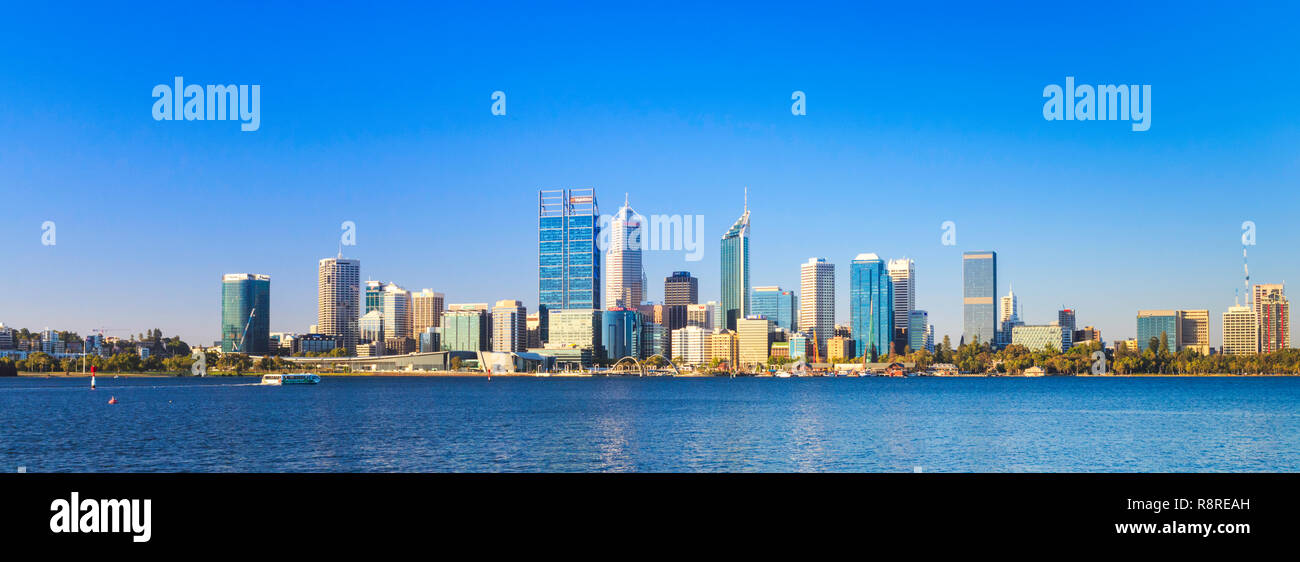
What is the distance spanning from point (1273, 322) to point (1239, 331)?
664 centimetres

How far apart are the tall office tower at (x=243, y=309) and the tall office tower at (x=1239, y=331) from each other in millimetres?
178863

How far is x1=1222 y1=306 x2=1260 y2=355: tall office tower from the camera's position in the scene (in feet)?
598

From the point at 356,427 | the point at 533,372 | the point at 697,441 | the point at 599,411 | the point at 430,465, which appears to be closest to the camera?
the point at 430,465

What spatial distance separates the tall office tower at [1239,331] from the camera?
598 feet

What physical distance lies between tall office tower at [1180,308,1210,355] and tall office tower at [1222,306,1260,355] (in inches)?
211

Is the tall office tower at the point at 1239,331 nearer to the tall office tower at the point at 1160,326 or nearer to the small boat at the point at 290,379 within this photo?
the tall office tower at the point at 1160,326

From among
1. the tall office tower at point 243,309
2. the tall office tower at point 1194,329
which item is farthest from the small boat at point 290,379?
the tall office tower at point 1194,329

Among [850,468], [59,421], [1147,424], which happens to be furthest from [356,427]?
[1147,424]

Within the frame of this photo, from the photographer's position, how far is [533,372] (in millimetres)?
197375

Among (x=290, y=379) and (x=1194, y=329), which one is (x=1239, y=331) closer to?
(x=1194, y=329)

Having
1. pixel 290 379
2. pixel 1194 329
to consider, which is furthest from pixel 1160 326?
pixel 290 379
